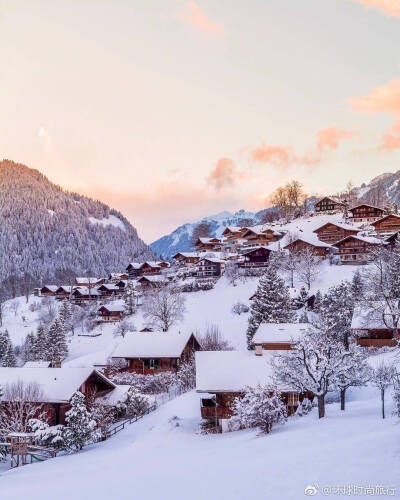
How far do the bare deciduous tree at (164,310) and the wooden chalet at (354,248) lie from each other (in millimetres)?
31176

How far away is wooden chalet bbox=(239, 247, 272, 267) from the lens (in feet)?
287

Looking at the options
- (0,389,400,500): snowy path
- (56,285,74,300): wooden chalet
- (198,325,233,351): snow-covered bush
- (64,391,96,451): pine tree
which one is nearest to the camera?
(0,389,400,500): snowy path

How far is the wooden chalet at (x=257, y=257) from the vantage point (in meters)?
87.4

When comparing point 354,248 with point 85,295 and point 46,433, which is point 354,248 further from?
point 46,433

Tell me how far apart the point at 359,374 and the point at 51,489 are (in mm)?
18673

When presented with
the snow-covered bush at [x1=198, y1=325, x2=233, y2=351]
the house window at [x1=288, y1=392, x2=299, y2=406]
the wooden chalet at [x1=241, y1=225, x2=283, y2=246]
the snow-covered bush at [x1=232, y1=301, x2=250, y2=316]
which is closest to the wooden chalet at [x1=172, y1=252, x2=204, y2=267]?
the wooden chalet at [x1=241, y1=225, x2=283, y2=246]

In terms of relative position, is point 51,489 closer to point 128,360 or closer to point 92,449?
point 92,449

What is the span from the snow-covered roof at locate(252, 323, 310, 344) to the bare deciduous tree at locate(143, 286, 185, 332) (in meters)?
23.0

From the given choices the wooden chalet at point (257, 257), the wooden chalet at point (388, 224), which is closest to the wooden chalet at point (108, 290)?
the wooden chalet at point (257, 257)

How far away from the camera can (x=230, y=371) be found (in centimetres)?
3366

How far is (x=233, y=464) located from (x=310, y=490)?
5.85 meters

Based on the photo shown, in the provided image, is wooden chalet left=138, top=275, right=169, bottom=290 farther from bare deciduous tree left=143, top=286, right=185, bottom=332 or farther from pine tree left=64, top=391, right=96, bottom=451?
pine tree left=64, top=391, right=96, bottom=451

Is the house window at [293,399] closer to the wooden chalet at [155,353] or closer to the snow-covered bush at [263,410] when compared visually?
the snow-covered bush at [263,410]

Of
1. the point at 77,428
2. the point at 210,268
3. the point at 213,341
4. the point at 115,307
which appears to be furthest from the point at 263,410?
the point at 210,268
